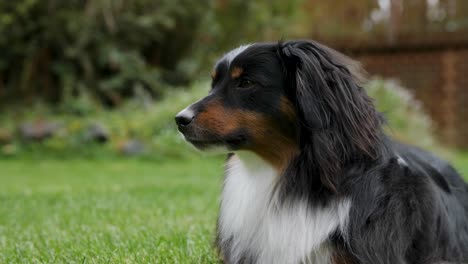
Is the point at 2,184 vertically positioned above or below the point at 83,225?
below

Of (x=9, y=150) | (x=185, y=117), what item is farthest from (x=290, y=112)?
(x=9, y=150)

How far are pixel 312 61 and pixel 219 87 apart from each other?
0.51m

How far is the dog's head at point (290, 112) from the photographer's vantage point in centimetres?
296

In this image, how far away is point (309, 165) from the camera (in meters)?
2.95

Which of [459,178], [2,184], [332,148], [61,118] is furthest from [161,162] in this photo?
[332,148]

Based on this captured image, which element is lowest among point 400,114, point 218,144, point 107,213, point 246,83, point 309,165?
point 400,114

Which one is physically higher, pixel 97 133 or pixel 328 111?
pixel 328 111

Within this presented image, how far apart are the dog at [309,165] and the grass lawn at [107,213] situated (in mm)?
727

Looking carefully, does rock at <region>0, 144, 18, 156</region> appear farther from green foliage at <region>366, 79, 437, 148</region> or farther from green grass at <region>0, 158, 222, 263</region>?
green foliage at <region>366, 79, 437, 148</region>

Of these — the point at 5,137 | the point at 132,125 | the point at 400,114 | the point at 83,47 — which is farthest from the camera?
the point at 83,47

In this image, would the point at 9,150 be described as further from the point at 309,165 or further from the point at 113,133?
the point at 309,165

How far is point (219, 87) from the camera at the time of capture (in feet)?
10.5

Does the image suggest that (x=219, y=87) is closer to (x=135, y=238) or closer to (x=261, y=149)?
(x=261, y=149)

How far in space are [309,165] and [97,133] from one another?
9547 millimetres
